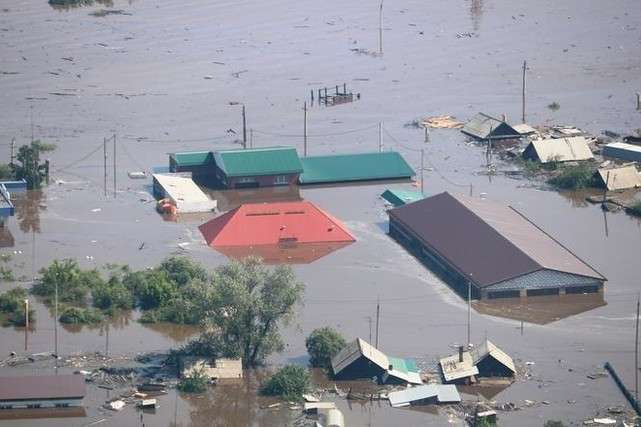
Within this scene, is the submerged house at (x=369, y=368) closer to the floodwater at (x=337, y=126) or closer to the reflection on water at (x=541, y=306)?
the floodwater at (x=337, y=126)

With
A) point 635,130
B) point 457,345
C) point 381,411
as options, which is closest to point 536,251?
point 457,345

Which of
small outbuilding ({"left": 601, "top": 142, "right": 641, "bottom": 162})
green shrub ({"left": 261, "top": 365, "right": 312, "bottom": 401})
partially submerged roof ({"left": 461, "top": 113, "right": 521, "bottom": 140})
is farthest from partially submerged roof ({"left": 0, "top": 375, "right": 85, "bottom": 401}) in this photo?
partially submerged roof ({"left": 461, "top": 113, "right": 521, "bottom": 140})

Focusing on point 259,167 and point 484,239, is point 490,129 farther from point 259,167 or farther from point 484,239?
point 484,239

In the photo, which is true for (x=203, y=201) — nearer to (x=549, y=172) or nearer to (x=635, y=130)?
(x=549, y=172)

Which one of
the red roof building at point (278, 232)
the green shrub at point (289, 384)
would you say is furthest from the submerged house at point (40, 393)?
the red roof building at point (278, 232)

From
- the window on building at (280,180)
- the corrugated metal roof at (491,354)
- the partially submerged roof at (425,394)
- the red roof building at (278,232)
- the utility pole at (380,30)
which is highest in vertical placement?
the utility pole at (380,30)

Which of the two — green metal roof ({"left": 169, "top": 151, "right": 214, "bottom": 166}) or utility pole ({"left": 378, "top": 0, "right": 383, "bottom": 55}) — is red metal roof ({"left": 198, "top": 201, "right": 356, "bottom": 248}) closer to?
green metal roof ({"left": 169, "top": 151, "right": 214, "bottom": 166})

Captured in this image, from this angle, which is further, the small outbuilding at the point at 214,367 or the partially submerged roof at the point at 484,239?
the partially submerged roof at the point at 484,239
